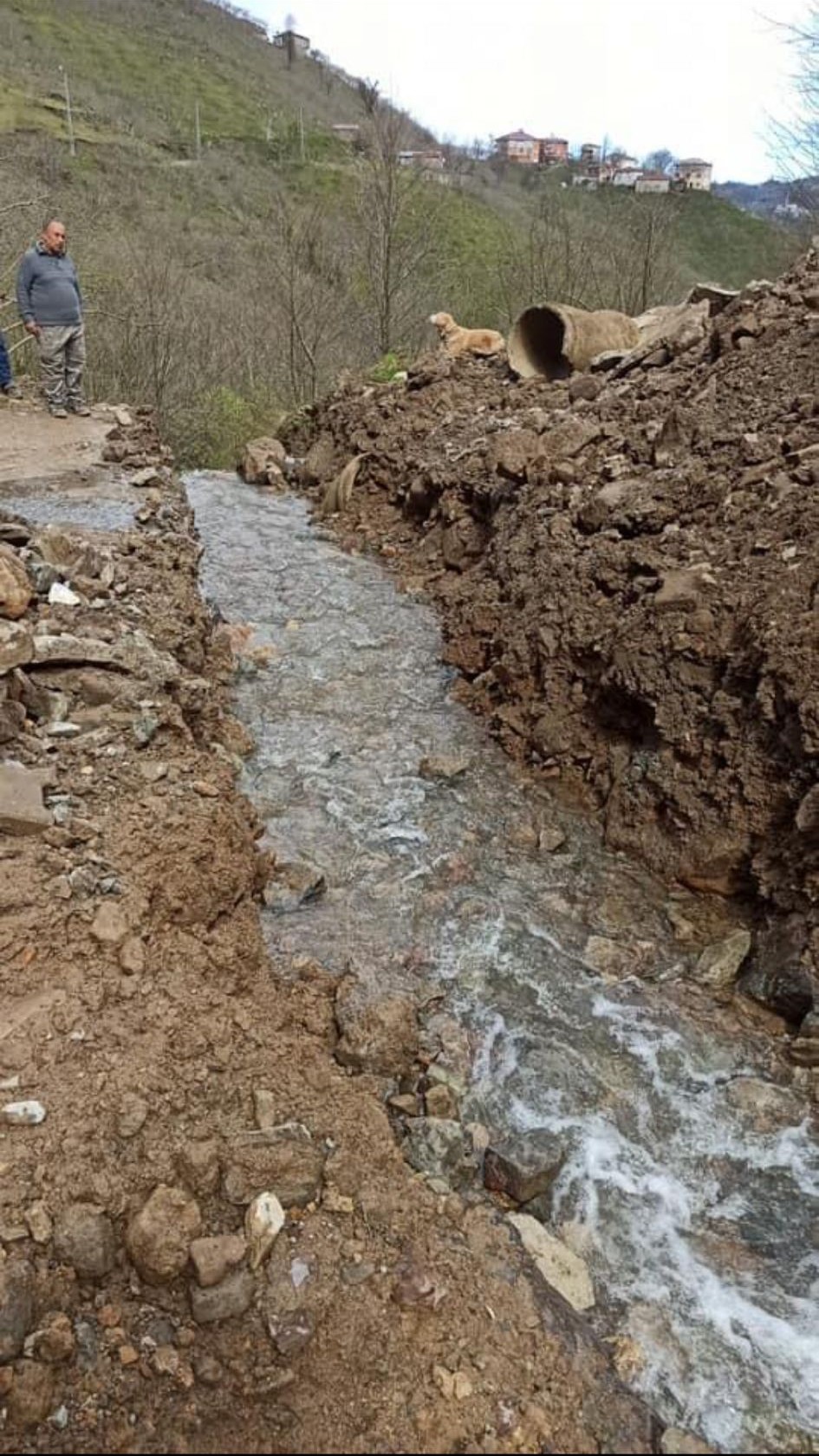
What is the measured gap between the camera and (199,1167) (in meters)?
2.40

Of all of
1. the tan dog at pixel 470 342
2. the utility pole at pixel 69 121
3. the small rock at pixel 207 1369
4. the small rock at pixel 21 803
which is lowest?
the small rock at pixel 207 1369

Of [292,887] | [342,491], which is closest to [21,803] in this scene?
[292,887]

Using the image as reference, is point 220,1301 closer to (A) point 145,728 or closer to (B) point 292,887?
(B) point 292,887

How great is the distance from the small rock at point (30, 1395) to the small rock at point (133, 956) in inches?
46.6

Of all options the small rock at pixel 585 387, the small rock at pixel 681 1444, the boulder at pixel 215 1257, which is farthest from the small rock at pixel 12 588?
the small rock at pixel 585 387

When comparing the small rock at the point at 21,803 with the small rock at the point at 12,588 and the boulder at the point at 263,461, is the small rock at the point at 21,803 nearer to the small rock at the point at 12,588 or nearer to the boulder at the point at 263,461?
the small rock at the point at 12,588

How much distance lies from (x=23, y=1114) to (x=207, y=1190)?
53 centimetres

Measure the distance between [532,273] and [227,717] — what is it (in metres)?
13.6

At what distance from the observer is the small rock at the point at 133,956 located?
9.82ft

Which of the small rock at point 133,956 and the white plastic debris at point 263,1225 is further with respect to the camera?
the small rock at point 133,956

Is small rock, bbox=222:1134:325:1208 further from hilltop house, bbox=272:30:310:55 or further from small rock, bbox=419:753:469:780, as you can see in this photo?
hilltop house, bbox=272:30:310:55

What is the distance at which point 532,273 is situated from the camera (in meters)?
16.2

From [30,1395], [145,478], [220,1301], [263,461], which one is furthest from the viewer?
[263,461]

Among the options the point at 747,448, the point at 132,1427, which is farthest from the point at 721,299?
the point at 132,1427
